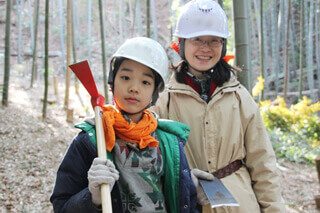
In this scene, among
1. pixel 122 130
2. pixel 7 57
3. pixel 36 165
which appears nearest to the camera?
pixel 122 130

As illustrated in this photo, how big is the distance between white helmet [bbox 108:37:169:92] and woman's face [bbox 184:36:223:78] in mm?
321

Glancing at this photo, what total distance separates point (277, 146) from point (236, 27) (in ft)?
17.7

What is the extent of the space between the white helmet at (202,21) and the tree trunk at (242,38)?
984mm

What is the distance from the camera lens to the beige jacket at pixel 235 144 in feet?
5.28

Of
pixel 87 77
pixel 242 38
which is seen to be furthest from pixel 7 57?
pixel 87 77

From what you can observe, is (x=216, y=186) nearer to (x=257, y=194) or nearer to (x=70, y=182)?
(x=257, y=194)

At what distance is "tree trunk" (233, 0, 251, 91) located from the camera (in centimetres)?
265

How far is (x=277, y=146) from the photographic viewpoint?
7238 mm

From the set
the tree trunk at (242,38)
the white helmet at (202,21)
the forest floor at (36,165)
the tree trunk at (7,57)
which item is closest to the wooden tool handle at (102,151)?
the white helmet at (202,21)

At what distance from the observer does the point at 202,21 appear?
1.67m

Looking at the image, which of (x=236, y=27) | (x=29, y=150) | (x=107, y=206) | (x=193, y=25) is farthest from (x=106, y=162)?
(x=29, y=150)

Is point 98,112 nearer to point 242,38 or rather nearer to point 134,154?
point 134,154

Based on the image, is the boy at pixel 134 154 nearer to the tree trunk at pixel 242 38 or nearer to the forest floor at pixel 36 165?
the tree trunk at pixel 242 38

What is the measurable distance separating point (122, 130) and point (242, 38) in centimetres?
182
